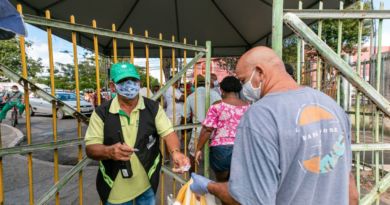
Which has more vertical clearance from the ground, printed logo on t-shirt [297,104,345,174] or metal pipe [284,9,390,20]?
metal pipe [284,9,390,20]

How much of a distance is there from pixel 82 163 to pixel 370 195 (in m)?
2.35

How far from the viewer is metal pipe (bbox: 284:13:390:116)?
7.59 ft

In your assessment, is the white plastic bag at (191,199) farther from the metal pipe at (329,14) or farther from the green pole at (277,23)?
the metal pipe at (329,14)

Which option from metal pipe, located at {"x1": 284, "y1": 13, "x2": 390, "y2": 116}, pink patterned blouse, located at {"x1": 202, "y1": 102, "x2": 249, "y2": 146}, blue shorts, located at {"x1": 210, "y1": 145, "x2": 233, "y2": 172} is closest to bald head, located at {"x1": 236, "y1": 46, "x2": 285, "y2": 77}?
metal pipe, located at {"x1": 284, "y1": 13, "x2": 390, "y2": 116}

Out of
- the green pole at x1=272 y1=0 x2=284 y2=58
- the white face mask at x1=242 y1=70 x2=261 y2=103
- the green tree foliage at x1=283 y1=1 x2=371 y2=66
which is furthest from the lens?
the green tree foliage at x1=283 y1=1 x2=371 y2=66

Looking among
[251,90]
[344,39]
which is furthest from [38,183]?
[344,39]

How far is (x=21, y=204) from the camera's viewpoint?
436cm

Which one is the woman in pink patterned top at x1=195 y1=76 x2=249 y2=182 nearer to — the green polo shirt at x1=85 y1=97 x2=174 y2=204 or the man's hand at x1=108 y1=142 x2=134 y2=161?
the green polo shirt at x1=85 y1=97 x2=174 y2=204

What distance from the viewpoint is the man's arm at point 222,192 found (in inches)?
53.5

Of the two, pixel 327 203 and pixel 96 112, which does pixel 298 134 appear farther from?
pixel 96 112

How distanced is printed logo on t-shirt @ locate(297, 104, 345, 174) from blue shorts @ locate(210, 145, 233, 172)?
2.09 m

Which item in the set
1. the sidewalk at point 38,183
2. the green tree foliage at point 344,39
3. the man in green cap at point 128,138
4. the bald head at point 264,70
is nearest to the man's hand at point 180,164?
the man in green cap at point 128,138

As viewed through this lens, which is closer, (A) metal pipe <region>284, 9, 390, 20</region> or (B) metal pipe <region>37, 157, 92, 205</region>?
(B) metal pipe <region>37, 157, 92, 205</region>

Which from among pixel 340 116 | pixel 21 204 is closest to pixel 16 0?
pixel 21 204
